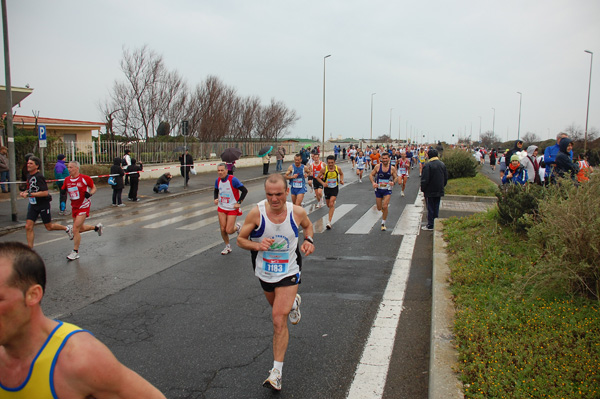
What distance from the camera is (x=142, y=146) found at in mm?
26172

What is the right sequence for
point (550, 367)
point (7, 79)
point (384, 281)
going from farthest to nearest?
1. point (7, 79)
2. point (384, 281)
3. point (550, 367)

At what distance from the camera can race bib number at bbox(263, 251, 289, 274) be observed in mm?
4238

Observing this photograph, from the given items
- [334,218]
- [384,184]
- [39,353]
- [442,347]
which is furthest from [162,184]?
[39,353]

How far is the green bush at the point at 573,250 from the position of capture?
15.2 feet

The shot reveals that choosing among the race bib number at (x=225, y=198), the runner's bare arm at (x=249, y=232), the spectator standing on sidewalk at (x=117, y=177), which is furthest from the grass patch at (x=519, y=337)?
the spectator standing on sidewalk at (x=117, y=177)

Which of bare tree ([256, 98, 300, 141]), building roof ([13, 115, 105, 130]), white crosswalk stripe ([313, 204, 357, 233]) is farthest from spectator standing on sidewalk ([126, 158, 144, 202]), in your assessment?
bare tree ([256, 98, 300, 141])

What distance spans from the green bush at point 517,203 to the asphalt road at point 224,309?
1.59m

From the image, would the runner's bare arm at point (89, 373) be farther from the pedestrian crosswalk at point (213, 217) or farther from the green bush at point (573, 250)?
the pedestrian crosswalk at point (213, 217)

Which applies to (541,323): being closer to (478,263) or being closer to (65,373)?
(478,263)

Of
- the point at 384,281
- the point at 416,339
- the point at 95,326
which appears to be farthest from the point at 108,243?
the point at 416,339

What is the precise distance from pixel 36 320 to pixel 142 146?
2584 centimetres

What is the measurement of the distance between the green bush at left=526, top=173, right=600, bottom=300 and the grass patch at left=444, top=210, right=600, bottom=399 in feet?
0.48

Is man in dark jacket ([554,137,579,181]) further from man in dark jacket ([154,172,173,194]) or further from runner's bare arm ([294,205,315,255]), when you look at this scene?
man in dark jacket ([154,172,173,194])

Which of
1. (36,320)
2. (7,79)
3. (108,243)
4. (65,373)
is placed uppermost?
(7,79)
